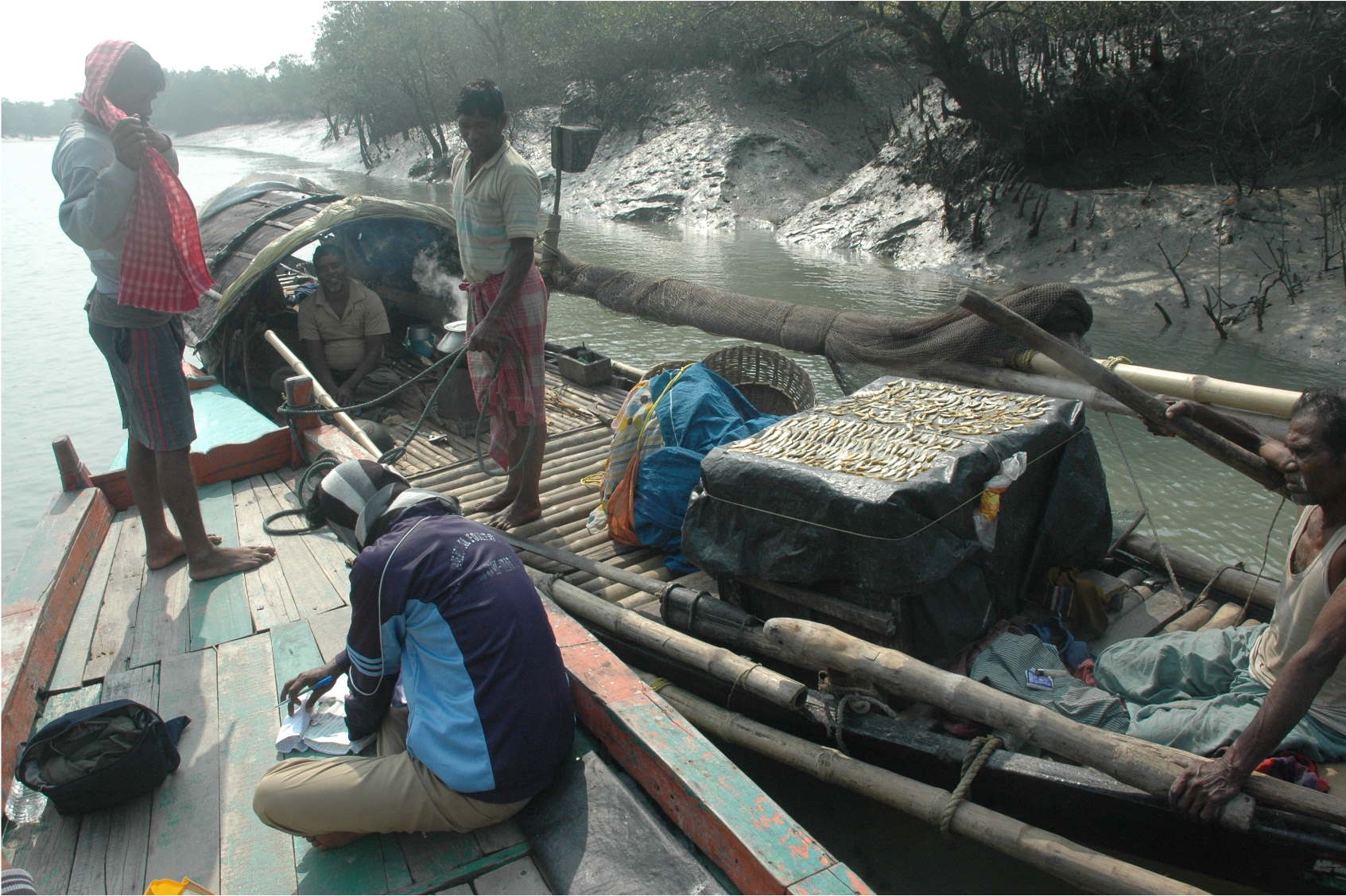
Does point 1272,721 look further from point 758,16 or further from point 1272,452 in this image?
point 758,16

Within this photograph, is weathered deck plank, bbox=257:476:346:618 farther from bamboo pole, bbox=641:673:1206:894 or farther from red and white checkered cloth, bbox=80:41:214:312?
bamboo pole, bbox=641:673:1206:894

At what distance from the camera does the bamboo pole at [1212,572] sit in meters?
3.65

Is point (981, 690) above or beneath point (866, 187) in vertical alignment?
beneath

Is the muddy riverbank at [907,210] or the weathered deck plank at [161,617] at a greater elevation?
the muddy riverbank at [907,210]

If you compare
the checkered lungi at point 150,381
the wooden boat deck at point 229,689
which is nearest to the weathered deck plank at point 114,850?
the wooden boat deck at point 229,689

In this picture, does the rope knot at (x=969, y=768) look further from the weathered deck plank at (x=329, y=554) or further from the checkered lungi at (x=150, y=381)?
the checkered lungi at (x=150, y=381)

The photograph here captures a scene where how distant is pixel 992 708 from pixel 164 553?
3139mm

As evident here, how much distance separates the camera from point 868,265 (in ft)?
45.5

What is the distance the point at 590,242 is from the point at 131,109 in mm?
14346

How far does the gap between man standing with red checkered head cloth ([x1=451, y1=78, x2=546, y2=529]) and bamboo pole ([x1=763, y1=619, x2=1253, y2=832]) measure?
1.73 m

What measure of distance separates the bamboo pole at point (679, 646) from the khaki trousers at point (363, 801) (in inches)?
43.1

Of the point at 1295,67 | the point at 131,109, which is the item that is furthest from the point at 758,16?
the point at 131,109

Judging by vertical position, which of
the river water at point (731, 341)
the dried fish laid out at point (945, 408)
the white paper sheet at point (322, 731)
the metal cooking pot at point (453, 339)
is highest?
the dried fish laid out at point (945, 408)

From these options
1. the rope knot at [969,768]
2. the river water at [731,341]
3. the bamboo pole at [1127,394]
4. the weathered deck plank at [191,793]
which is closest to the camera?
the weathered deck plank at [191,793]
